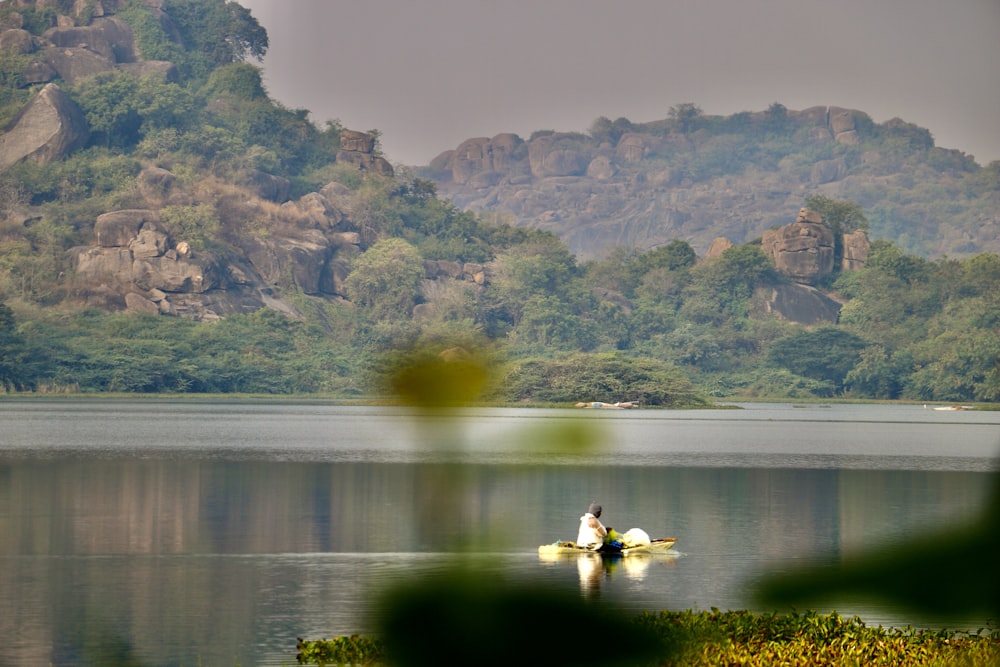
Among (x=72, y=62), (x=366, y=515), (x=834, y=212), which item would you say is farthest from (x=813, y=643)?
(x=72, y=62)

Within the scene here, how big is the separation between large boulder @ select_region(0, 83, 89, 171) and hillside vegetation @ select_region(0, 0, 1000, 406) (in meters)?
0.84

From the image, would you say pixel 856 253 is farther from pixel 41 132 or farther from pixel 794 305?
pixel 41 132

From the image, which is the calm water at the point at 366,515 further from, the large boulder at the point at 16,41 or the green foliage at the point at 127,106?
the large boulder at the point at 16,41

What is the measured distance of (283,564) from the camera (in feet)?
63.1

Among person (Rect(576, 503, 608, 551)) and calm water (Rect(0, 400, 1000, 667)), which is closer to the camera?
calm water (Rect(0, 400, 1000, 667))

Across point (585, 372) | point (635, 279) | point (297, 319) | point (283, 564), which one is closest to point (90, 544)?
point (283, 564)

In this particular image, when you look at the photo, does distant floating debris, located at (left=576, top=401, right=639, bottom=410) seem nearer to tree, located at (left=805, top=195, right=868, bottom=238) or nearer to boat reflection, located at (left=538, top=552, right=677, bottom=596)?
tree, located at (left=805, top=195, right=868, bottom=238)

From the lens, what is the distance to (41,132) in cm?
12838

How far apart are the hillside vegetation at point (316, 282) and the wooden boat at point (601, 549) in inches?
2688

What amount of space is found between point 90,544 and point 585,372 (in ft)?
239

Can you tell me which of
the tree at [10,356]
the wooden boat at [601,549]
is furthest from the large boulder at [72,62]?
the wooden boat at [601,549]

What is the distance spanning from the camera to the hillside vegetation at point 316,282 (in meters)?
101

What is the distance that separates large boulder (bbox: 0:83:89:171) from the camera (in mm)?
127562

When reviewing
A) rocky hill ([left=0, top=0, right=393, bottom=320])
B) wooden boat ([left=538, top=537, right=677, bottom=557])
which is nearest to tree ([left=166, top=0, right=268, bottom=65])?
rocky hill ([left=0, top=0, right=393, bottom=320])
